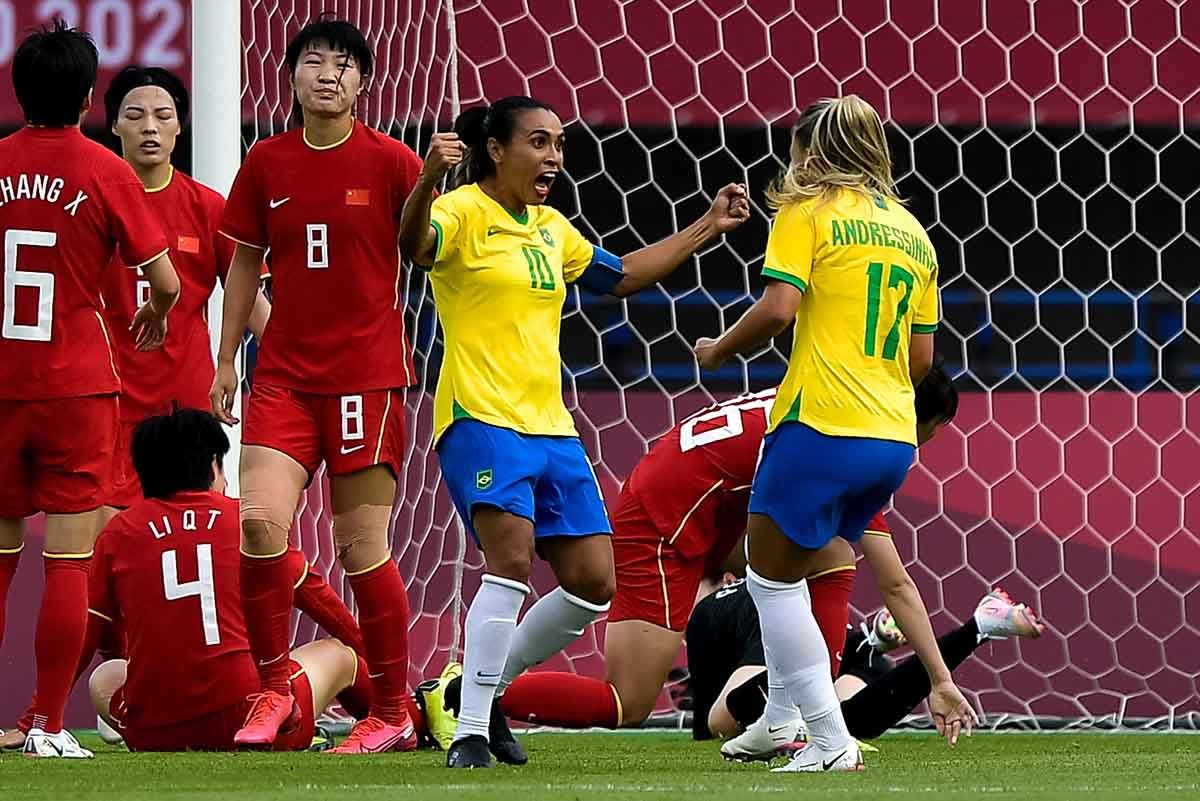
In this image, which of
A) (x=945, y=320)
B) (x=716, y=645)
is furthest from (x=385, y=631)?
(x=945, y=320)

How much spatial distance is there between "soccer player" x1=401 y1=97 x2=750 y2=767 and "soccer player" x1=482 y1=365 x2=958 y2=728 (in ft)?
2.34

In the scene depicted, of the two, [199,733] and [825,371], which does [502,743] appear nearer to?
[199,733]

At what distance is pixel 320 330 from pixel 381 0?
7.19 feet

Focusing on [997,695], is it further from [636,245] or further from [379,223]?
[379,223]

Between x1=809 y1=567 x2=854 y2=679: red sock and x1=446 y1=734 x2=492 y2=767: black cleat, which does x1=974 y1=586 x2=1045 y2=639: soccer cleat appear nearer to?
x1=809 y1=567 x2=854 y2=679: red sock

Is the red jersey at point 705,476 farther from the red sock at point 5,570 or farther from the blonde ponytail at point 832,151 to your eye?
the red sock at point 5,570

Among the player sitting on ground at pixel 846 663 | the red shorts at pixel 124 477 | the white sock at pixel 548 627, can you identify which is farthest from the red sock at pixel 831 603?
the red shorts at pixel 124 477

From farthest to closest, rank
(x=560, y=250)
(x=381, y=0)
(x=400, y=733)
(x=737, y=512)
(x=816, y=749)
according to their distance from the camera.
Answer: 1. (x=381, y=0)
2. (x=737, y=512)
3. (x=400, y=733)
4. (x=560, y=250)
5. (x=816, y=749)

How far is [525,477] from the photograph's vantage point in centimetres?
442

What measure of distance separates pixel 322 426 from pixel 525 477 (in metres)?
0.66

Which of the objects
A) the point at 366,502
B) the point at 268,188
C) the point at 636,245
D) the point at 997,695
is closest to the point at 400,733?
the point at 366,502

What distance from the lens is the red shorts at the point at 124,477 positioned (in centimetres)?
574

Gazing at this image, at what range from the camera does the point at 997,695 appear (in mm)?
6805

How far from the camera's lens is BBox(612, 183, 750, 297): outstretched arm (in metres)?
4.71
